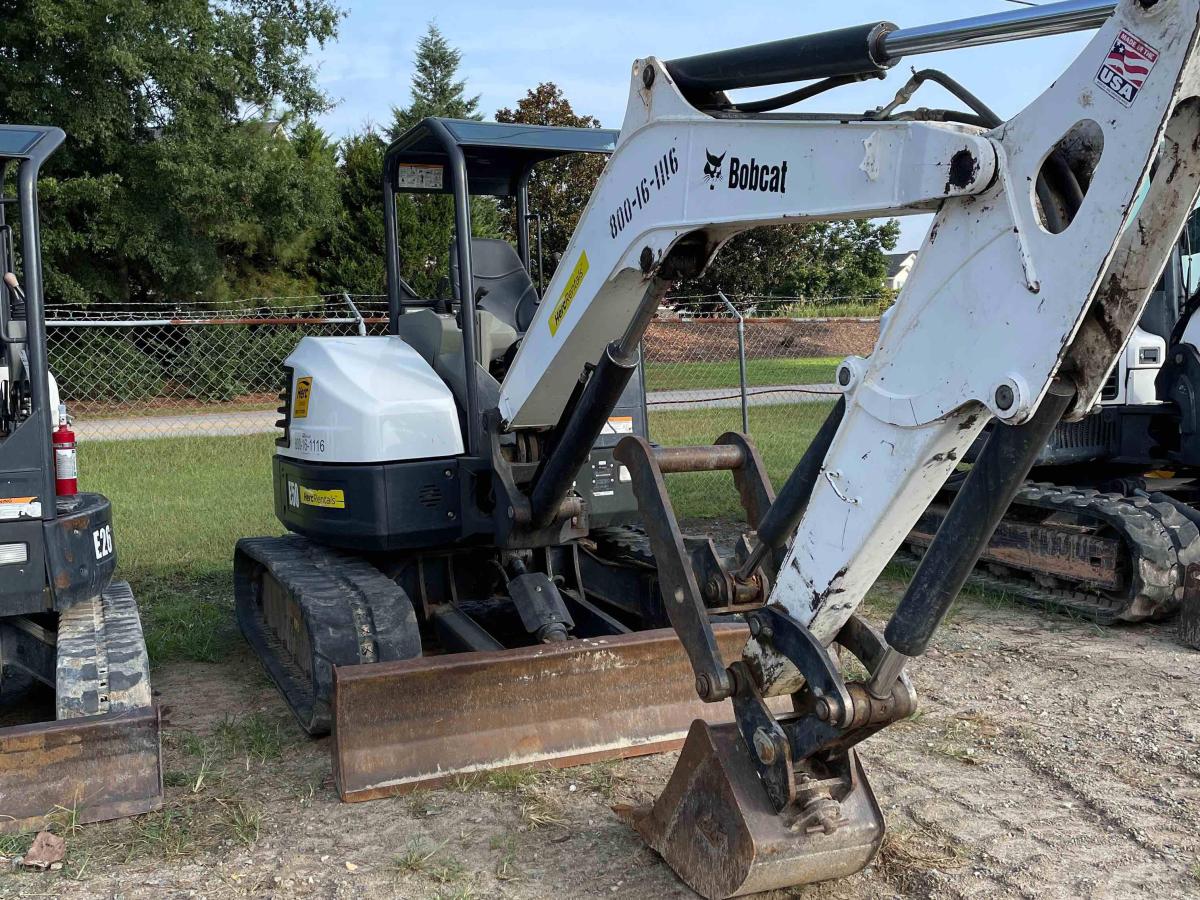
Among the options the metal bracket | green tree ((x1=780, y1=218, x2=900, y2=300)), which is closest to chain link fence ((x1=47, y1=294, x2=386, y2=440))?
the metal bracket

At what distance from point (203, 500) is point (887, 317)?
28.4 feet

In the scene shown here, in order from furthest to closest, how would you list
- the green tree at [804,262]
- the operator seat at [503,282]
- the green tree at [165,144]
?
the green tree at [804,262] < the green tree at [165,144] < the operator seat at [503,282]

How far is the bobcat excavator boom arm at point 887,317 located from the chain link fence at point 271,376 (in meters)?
8.54

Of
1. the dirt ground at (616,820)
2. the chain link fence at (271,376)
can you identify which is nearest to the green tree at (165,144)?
the chain link fence at (271,376)

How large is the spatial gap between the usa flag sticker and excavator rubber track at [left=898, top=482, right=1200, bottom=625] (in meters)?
4.34

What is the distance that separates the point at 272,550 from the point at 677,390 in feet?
36.5

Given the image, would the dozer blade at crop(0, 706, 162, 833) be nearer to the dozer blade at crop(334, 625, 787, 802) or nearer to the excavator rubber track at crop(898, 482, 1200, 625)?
the dozer blade at crop(334, 625, 787, 802)

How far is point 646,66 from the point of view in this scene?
3.57 m

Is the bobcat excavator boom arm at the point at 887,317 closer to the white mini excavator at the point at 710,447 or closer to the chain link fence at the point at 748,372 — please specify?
the white mini excavator at the point at 710,447

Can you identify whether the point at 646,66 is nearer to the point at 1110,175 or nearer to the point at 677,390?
the point at 1110,175

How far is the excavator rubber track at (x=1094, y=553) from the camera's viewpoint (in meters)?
6.05

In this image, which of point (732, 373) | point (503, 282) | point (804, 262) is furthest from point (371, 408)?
point (804, 262)

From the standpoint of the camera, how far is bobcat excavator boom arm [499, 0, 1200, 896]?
7.79 feet

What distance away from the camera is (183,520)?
9344 millimetres
